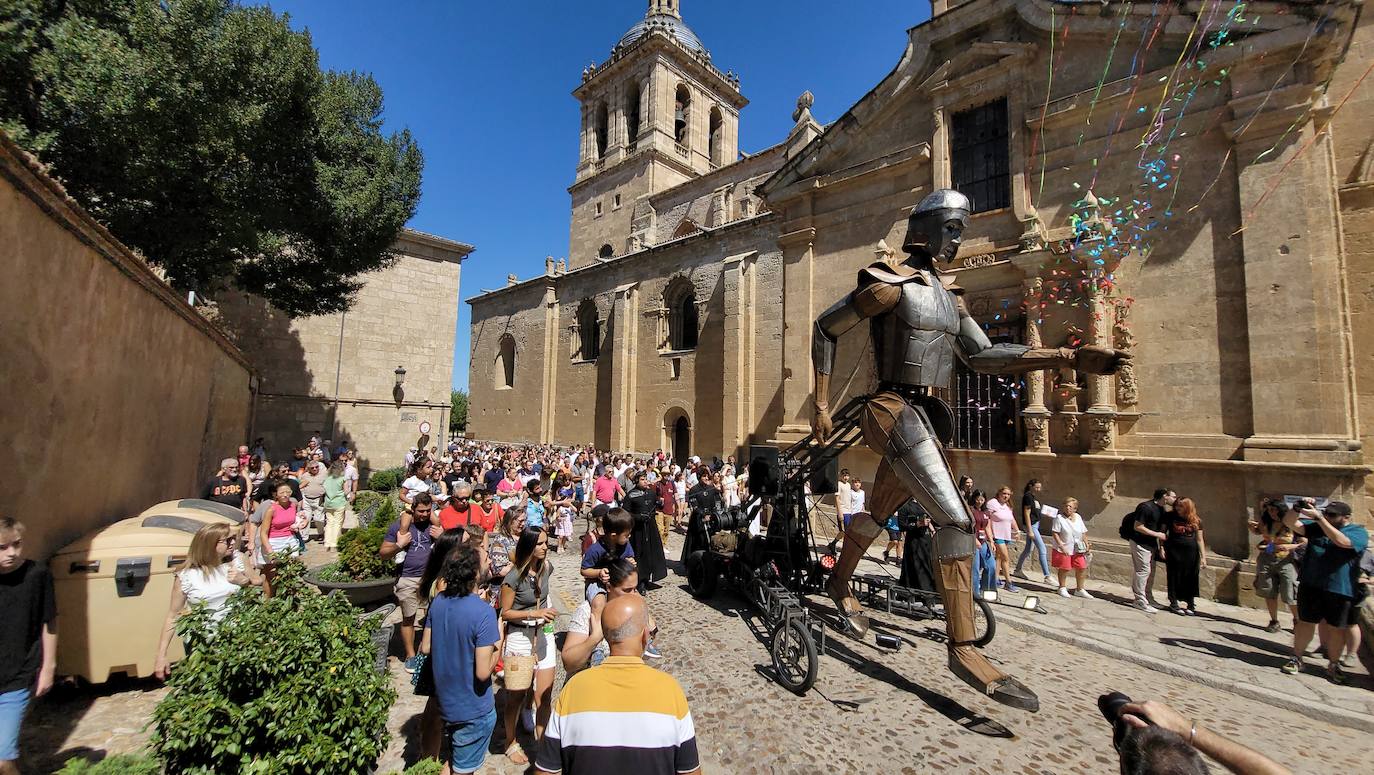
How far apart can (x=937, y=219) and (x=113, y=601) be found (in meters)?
7.05

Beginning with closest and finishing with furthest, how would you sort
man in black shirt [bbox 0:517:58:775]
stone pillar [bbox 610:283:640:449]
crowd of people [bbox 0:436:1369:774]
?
crowd of people [bbox 0:436:1369:774], man in black shirt [bbox 0:517:58:775], stone pillar [bbox 610:283:640:449]

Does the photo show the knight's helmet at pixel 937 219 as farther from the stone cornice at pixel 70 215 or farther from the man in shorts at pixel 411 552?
the stone cornice at pixel 70 215

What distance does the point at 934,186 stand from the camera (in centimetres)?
1082

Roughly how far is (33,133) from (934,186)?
1557cm

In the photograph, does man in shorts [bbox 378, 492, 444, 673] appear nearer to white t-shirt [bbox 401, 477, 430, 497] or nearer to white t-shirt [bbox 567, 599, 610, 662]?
white t-shirt [bbox 567, 599, 610, 662]

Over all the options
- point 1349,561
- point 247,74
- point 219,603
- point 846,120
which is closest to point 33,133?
point 247,74

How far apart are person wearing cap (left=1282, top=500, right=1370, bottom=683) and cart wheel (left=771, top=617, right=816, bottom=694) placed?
4.53 metres

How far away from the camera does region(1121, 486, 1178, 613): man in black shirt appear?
709 centimetres

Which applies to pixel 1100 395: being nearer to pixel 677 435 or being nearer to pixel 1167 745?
pixel 1167 745

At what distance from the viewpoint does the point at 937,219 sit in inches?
178

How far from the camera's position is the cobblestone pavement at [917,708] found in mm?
3520

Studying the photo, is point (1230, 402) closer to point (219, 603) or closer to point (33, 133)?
point (219, 603)

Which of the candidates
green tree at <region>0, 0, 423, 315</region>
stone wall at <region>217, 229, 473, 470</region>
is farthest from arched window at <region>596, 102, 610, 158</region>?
green tree at <region>0, 0, 423, 315</region>

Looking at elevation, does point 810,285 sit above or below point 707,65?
below
